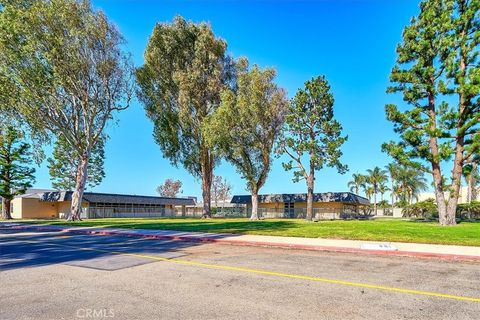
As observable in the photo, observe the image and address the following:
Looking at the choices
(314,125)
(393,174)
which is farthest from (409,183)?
(314,125)

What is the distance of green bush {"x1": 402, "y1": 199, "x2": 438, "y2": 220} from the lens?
48381 mm

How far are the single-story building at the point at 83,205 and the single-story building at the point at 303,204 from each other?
58.3 ft

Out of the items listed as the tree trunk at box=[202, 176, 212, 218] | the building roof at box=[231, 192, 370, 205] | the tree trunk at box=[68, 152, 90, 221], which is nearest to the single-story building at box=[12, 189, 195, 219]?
the tree trunk at box=[68, 152, 90, 221]

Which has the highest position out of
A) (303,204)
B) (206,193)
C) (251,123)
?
(251,123)

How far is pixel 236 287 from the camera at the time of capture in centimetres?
683

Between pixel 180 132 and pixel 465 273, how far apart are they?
1480 inches

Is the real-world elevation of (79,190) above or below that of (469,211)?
above

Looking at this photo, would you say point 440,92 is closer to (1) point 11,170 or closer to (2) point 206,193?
(2) point 206,193

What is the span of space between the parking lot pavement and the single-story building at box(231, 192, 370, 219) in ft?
137

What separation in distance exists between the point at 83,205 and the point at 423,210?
5190 cm

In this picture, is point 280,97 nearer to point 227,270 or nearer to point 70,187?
point 227,270

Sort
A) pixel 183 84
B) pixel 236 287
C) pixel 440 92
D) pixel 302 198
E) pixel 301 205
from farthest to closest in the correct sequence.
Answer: pixel 301 205
pixel 302 198
pixel 183 84
pixel 440 92
pixel 236 287

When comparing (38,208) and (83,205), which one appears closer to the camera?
(83,205)

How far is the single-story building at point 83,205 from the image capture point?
52.4 m
